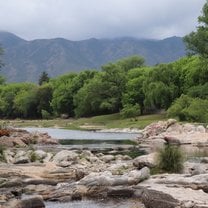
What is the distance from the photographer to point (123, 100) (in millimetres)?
145750

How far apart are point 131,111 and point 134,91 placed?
12.1 meters

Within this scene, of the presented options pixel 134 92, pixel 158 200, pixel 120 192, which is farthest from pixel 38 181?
pixel 134 92

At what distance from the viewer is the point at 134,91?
146 m

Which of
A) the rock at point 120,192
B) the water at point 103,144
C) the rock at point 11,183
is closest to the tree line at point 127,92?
the water at point 103,144

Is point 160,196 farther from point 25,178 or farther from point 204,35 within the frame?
point 204,35

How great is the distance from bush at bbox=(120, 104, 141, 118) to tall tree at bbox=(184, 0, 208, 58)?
34.6 meters

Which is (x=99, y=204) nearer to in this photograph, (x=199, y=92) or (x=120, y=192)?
(x=120, y=192)

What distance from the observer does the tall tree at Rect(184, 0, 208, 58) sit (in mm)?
99625

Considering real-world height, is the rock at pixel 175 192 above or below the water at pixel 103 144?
above

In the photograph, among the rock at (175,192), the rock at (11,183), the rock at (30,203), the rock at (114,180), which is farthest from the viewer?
the rock at (11,183)

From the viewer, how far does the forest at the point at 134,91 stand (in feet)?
339

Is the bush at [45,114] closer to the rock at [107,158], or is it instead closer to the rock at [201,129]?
the rock at [201,129]

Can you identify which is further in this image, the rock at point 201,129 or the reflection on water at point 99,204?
the rock at point 201,129

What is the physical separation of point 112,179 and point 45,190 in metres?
3.47
